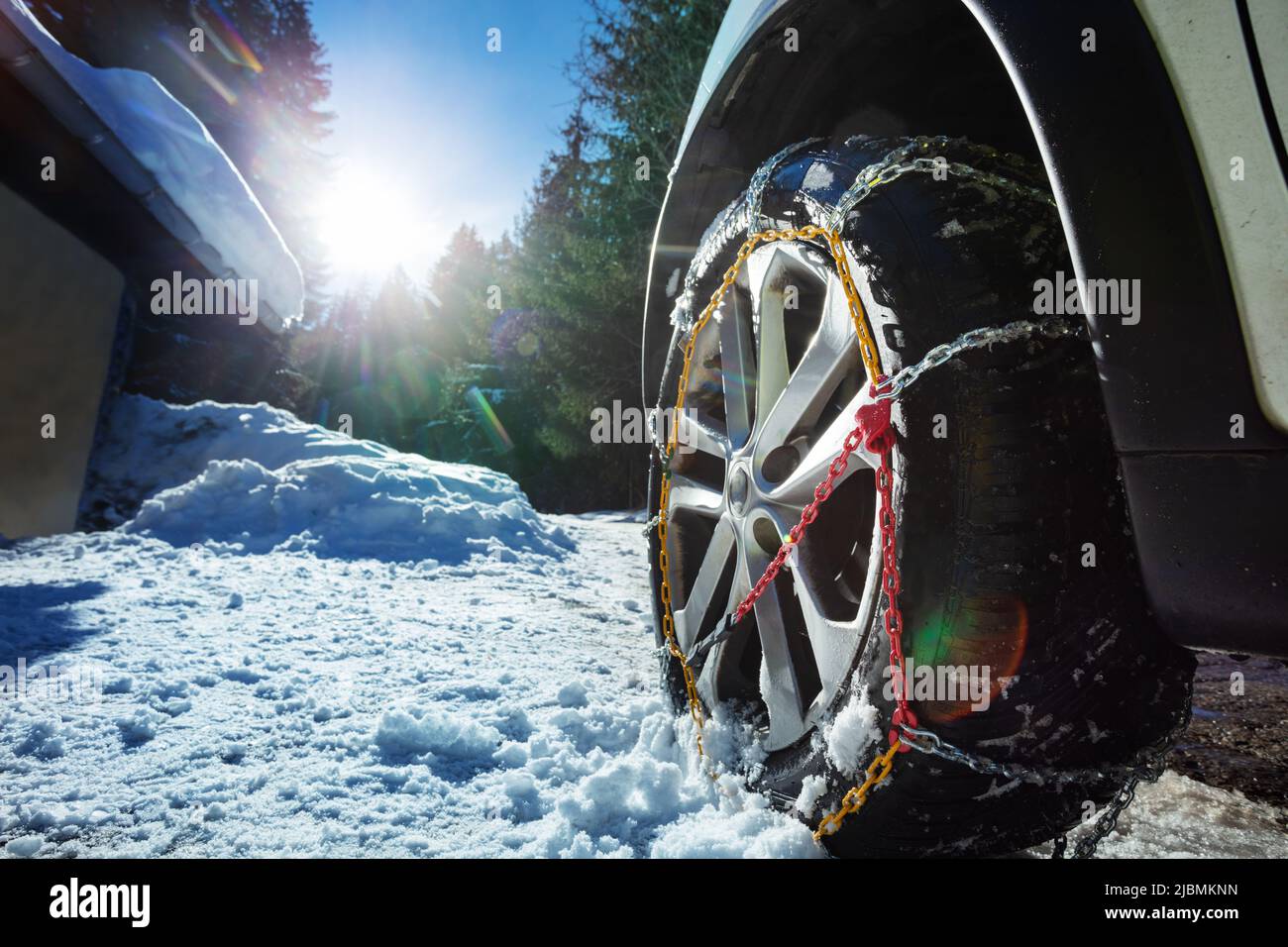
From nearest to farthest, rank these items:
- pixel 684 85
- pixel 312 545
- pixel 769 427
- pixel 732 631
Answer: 1. pixel 769 427
2. pixel 732 631
3. pixel 312 545
4. pixel 684 85

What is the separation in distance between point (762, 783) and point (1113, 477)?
33.5 inches

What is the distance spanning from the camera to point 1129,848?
4.49ft

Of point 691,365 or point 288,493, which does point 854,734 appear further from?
point 288,493

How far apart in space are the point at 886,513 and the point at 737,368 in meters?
0.74

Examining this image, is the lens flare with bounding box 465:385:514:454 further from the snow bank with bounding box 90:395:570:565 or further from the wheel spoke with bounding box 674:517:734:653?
the wheel spoke with bounding box 674:517:734:653

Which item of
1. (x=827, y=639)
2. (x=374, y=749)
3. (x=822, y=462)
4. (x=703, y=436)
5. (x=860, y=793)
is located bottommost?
(x=374, y=749)

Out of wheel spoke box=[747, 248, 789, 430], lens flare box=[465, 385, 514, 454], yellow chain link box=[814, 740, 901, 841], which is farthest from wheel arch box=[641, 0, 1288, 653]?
lens flare box=[465, 385, 514, 454]

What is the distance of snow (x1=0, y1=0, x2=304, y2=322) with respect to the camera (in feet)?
14.8

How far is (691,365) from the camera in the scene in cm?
189

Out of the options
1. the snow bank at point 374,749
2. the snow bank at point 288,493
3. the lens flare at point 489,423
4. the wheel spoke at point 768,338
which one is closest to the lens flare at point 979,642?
the snow bank at point 374,749

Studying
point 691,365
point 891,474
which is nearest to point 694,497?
point 691,365

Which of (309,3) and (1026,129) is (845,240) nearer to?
(1026,129)

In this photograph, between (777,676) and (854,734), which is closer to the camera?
(854,734)
